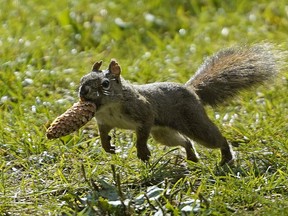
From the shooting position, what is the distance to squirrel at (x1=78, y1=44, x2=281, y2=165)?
15.3ft

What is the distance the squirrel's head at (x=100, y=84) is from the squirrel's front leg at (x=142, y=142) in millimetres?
225

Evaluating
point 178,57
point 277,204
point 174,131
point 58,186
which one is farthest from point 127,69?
point 277,204

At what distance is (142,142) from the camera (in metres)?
4.73

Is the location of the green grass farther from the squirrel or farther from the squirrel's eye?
the squirrel's eye

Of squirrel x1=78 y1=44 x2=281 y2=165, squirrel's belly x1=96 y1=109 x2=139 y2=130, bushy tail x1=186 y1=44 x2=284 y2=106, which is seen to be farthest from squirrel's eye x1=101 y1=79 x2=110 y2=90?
bushy tail x1=186 y1=44 x2=284 y2=106

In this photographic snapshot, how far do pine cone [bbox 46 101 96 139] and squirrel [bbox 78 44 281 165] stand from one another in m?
0.06

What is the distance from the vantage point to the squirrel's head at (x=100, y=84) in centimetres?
453

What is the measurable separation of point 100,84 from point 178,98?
560 mm

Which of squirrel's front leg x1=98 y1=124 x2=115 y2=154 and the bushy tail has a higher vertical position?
the bushy tail

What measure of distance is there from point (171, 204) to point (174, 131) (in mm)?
834

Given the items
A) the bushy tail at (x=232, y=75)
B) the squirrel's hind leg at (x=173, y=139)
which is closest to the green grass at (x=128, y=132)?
the squirrel's hind leg at (x=173, y=139)

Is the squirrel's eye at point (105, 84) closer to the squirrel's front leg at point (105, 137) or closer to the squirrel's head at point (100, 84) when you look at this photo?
the squirrel's head at point (100, 84)

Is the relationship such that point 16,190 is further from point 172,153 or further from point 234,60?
point 234,60

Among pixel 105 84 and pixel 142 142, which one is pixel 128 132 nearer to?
pixel 142 142
